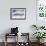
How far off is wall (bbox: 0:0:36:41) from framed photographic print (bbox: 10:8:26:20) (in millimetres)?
134

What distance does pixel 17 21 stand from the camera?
273 inches

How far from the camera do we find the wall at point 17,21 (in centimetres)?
687

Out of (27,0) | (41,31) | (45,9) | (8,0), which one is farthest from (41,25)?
(8,0)

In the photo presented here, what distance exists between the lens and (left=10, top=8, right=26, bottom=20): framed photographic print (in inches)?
270

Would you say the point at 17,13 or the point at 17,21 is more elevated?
the point at 17,13

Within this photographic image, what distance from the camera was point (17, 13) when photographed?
6875 millimetres

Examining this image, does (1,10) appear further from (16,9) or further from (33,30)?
(33,30)

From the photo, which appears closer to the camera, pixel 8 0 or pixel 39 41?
pixel 39 41

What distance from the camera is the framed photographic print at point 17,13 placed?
6868 mm

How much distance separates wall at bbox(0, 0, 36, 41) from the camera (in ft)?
22.5

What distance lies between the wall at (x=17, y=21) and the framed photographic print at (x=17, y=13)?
13 centimetres

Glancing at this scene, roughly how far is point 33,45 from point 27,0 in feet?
6.65

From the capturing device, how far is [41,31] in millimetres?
6988

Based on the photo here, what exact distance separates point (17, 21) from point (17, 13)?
1.18ft
